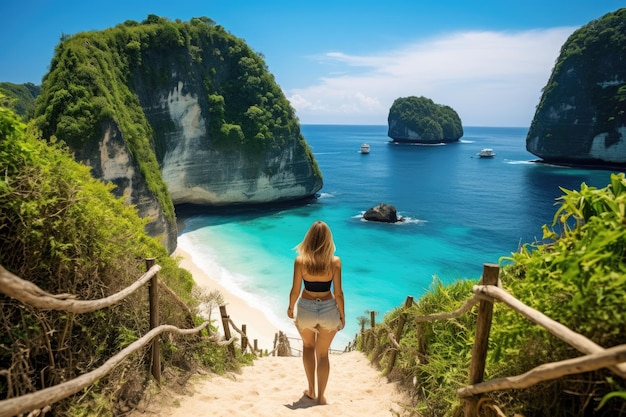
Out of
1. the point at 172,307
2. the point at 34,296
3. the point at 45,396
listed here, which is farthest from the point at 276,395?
the point at 34,296

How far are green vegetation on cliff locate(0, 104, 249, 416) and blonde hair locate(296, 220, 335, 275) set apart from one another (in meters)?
1.75

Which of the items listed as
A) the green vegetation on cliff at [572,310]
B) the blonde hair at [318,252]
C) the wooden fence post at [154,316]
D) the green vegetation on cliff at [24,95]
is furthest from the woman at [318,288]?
the green vegetation on cliff at [24,95]

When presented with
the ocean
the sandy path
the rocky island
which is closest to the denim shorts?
the sandy path

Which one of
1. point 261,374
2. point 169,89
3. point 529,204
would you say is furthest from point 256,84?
point 261,374

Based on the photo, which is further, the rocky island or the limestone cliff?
the rocky island

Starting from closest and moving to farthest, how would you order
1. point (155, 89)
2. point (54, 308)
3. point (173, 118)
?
point (54, 308)
point (155, 89)
point (173, 118)

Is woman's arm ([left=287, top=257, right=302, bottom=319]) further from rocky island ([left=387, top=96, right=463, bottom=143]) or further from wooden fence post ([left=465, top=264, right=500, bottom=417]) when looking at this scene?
rocky island ([left=387, top=96, right=463, bottom=143])

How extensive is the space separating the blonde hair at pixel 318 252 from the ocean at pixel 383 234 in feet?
26.5

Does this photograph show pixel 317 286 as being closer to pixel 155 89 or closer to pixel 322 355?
pixel 322 355

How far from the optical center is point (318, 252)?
154 inches

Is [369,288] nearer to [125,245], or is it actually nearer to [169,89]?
[125,245]

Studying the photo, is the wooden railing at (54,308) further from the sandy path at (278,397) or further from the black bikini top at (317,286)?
the black bikini top at (317,286)

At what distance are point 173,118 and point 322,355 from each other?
2995 cm

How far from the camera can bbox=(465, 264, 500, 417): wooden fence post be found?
2635 millimetres
